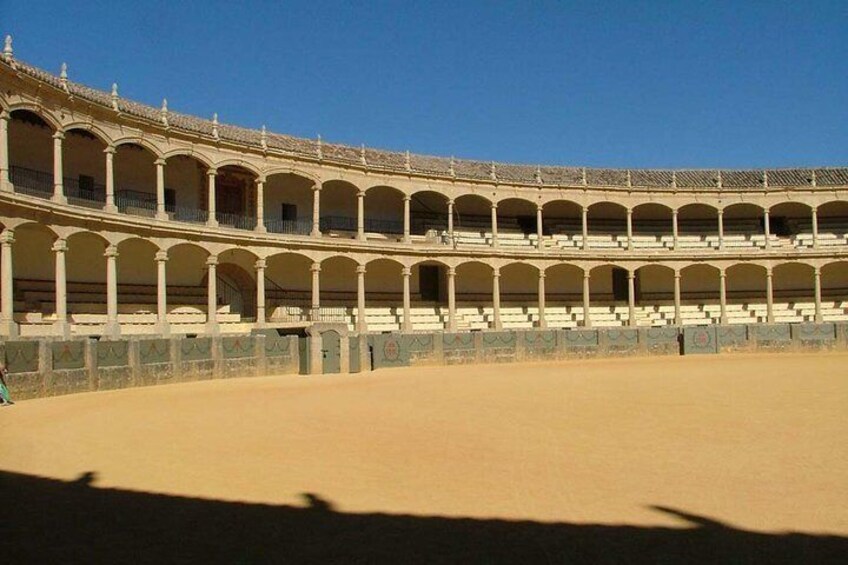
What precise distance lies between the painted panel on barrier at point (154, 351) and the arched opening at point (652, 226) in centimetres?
3010

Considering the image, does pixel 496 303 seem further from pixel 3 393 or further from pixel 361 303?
pixel 3 393

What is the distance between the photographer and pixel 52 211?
80.3ft

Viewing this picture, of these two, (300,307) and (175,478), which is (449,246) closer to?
(300,307)

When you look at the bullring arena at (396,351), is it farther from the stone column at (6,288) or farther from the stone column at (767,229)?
the stone column at (767,229)

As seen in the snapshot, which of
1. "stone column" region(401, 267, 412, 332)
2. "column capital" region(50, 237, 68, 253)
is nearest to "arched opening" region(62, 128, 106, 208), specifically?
"column capital" region(50, 237, 68, 253)

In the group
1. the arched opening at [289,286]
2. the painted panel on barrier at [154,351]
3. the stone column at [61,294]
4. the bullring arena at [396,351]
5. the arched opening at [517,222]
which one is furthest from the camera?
the arched opening at [517,222]

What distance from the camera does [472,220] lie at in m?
42.4

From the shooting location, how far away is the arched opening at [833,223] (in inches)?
1679

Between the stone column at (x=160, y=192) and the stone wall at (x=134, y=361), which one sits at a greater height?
the stone column at (x=160, y=192)

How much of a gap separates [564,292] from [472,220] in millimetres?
6859

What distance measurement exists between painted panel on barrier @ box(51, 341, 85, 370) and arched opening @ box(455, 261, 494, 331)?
23.3 metres

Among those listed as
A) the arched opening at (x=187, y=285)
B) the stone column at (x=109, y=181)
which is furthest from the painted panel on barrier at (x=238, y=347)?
the stone column at (x=109, y=181)

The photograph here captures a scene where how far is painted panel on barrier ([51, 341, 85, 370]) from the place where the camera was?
1742 cm

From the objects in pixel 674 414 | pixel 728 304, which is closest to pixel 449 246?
pixel 728 304
